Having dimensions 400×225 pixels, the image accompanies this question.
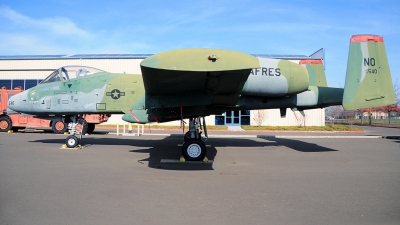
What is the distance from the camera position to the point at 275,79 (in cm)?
877

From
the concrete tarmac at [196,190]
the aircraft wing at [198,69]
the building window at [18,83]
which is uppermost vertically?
the building window at [18,83]

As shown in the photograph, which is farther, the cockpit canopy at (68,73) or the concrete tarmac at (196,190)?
the cockpit canopy at (68,73)

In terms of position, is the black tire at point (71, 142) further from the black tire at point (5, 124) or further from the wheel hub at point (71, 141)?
the black tire at point (5, 124)

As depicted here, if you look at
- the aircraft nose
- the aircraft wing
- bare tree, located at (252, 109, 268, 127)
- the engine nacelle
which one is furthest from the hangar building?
the aircraft wing

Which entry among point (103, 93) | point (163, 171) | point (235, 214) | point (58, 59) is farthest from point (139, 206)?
point (58, 59)

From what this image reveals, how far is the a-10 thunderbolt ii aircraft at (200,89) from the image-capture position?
18.7 ft

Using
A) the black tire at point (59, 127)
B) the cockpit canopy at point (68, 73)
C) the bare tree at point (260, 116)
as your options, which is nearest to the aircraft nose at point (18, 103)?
the cockpit canopy at point (68, 73)

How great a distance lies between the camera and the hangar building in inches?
1166

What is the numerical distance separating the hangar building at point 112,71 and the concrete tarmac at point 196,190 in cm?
2075

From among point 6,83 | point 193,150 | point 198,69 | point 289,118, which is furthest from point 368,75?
point 6,83

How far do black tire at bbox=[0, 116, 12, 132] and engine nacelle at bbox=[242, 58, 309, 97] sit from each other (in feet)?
55.4

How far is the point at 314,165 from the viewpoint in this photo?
8070 millimetres

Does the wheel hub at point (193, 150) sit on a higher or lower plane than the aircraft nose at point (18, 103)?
lower

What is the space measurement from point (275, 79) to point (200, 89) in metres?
2.34
